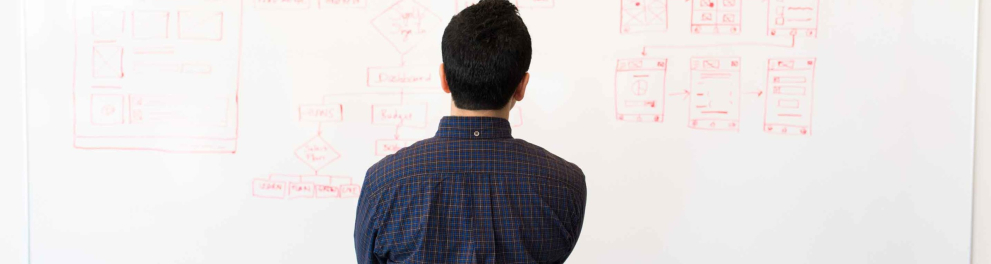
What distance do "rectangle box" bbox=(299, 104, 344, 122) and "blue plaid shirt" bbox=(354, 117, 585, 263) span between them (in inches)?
40.5

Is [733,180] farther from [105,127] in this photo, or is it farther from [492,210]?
[105,127]

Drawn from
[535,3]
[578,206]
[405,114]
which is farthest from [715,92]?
[578,206]

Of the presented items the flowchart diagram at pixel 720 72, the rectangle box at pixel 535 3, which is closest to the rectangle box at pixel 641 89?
the flowchart diagram at pixel 720 72

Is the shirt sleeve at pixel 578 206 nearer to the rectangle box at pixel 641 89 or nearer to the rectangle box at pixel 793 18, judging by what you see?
the rectangle box at pixel 641 89

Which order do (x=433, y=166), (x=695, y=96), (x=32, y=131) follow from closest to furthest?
1. (x=433, y=166)
2. (x=695, y=96)
3. (x=32, y=131)

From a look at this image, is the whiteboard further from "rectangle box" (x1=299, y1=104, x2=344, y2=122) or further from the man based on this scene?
the man

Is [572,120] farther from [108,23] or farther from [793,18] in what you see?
[108,23]

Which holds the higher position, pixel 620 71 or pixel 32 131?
pixel 620 71

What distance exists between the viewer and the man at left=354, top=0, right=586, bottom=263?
1122 millimetres

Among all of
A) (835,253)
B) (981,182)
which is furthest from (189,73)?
(981,182)

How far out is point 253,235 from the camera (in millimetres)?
2211

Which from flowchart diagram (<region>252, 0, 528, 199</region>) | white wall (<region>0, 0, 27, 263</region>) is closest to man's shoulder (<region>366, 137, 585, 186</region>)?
flowchart diagram (<region>252, 0, 528, 199</region>)

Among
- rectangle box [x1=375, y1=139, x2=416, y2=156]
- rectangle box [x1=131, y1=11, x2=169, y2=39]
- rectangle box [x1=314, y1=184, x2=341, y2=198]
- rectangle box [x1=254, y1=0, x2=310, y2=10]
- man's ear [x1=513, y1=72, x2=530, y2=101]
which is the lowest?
rectangle box [x1=314, y1=184, x2=341, y2=198]

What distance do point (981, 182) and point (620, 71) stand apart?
106 cm
